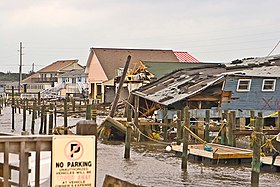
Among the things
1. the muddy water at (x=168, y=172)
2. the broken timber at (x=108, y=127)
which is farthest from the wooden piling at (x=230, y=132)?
the broken timber at (x=108, y=127)

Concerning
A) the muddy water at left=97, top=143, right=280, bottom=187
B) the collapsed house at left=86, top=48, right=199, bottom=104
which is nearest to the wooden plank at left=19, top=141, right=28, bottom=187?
the muddy water at left=97, top=143, right=280, bottom=187

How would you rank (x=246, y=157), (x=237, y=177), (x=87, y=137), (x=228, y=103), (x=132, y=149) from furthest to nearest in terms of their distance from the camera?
(x=228, y=103)
(x=132, y=149)
(x=246, y=157)
(x=237, y=177)
(x=87, y=137)

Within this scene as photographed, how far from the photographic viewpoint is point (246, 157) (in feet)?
68.8

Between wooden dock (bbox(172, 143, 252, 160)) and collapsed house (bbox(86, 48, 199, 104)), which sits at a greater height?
collapsed house (bbox(86, 48, 199, 104))

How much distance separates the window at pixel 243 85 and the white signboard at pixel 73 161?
27851 millimetres

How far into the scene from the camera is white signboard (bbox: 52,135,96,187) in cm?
637

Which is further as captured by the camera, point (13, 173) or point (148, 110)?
point (148, 110)

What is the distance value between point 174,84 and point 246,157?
1727 centimetres

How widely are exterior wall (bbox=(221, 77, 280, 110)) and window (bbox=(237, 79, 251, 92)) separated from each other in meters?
0.19

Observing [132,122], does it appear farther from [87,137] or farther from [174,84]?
[87,137]

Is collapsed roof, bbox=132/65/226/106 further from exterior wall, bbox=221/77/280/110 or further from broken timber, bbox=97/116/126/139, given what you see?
broken timber, bbox=97/116/126/139

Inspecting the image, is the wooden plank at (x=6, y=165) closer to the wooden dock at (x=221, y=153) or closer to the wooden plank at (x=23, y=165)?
the wooden plank at (x=23, y=165)

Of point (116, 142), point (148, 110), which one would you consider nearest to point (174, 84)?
point (148, 110)

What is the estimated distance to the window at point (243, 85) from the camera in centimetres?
3356
